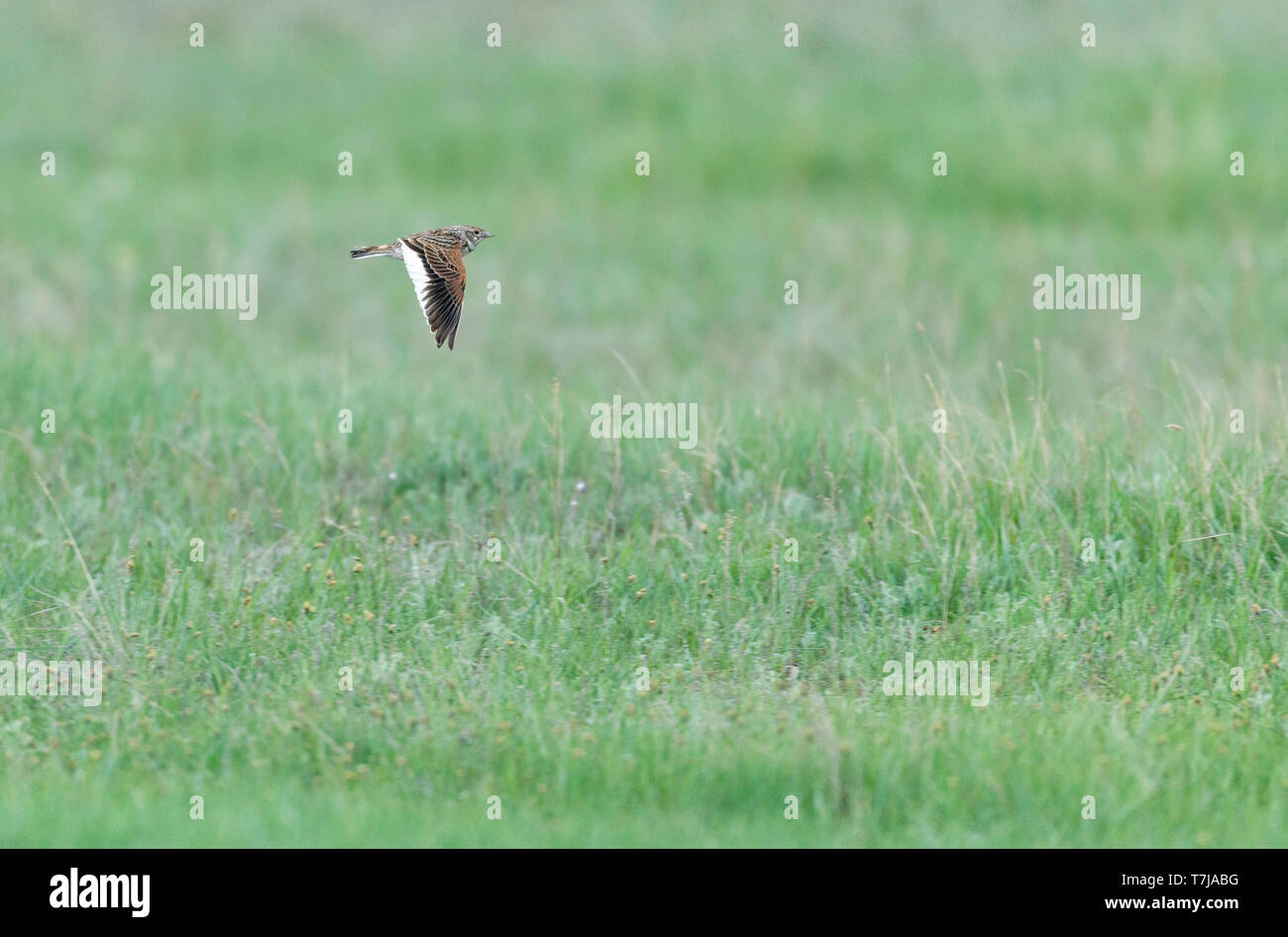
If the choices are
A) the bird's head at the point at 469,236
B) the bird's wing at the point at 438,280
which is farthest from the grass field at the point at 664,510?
→ the bird's head at the point at 469,236

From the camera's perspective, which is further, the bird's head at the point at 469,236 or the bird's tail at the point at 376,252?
the bird's head at the point at 469,236

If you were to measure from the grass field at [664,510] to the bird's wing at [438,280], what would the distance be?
1174 mm

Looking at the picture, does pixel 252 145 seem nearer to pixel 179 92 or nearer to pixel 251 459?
pixel 179 92

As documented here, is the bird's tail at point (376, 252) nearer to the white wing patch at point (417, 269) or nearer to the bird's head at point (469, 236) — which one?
the white wing patch at point (417, 269)

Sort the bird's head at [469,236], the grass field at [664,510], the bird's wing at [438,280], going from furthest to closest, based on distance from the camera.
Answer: the bird's head at [469,236] → the bird's wing at [438,280] → the grass field at [664,510]

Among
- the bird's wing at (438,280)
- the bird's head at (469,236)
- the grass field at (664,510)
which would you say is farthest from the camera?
the bird's head at (469,236)

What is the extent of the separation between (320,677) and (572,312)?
694 cm

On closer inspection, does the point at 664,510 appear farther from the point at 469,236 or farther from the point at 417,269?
the point at 417,269

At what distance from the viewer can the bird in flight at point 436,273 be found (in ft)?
20.9

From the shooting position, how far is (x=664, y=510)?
7.58 metres

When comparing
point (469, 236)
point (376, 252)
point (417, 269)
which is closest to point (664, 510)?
point (469, 236)

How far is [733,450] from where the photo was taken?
8008mm

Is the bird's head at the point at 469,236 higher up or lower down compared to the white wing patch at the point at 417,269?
higher up
